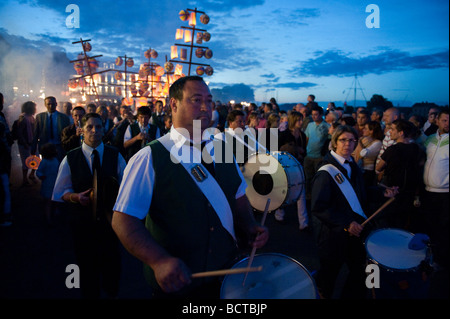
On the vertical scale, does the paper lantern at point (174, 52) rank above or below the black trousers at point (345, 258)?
above

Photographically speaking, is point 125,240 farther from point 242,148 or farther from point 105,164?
point 242,148

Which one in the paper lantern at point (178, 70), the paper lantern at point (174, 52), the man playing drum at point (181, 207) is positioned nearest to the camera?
the man playing drum at point (181, 207)

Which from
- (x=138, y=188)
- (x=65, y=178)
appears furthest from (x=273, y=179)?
(x=138, y=188)

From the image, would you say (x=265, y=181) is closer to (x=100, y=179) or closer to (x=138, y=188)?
(x=100, y=179)

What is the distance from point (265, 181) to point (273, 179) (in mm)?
139

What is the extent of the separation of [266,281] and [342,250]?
4.79ft

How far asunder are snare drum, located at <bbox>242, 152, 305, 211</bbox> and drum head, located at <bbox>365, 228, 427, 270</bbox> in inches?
71.0

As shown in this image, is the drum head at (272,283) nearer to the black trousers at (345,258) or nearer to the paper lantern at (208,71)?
the black trousers at (345,258)

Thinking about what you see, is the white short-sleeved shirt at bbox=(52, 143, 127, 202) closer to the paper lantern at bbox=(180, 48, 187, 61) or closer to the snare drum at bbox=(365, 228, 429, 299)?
the snare drum at bbox=(365, 228, 429, 299)

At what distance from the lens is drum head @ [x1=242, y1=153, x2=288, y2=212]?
15.1ft

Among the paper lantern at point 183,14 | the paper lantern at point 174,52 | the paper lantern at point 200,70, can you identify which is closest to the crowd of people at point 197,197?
the paper lantern at point 183,14

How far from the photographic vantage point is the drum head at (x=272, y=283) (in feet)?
5.57

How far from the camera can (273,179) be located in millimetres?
4691
